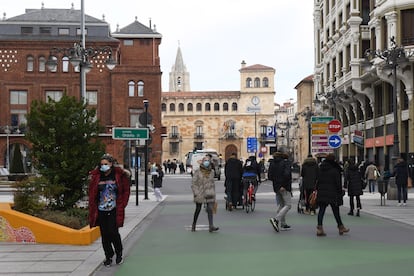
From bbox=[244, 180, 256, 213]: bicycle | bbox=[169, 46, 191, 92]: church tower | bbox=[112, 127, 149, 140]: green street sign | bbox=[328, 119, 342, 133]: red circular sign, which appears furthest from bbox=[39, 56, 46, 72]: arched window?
bbox=[169, 46, 191, 92]: church tower

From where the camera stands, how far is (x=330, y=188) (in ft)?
46.4

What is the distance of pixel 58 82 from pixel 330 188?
60699 millimetres

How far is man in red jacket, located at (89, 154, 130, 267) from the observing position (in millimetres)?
10219

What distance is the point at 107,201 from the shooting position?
10.2 meters

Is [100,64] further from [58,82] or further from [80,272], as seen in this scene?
[80,272]

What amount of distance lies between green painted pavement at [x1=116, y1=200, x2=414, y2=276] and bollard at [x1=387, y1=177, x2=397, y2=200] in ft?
28.3

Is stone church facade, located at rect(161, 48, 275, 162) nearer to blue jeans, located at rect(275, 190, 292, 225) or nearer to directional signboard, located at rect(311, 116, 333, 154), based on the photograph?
directional signboard, located at rect(311, 116, 333, 154)

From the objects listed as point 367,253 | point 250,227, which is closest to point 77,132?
point 250,227

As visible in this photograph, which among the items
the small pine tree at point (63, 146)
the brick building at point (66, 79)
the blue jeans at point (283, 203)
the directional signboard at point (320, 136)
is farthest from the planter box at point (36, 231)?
the brick building at point (66, 79)

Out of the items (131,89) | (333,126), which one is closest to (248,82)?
(131,89)

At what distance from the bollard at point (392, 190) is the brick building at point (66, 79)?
45.9 meters

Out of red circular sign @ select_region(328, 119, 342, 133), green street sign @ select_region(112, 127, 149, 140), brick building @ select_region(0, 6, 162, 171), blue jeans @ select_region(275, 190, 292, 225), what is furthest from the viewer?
brick building @ select_region(0, 6, 162, 171)

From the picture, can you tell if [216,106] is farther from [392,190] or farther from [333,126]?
[333,126]

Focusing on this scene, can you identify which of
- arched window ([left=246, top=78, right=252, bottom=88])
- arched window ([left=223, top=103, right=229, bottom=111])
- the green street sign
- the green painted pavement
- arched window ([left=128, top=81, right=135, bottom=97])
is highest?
arched window ([left=246, top=78, right=252, bottom=88])
